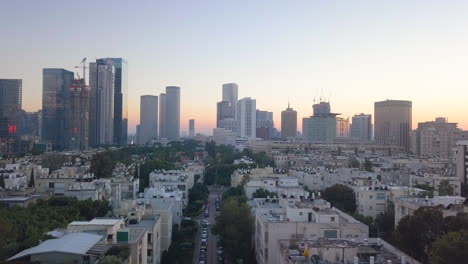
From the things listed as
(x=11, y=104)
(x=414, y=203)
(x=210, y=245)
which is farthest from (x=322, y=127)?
(x=414, y=203)

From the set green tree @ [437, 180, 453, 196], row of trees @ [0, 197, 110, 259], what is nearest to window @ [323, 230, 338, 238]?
row of trees @ [0, 197, 110, 259]

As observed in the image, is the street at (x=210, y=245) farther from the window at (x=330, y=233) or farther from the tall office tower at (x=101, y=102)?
the tall office tower at (x=101, y=102)

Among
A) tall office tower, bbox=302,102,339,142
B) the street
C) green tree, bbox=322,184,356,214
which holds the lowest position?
the street

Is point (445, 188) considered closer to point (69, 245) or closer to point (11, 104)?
point (69, 245)

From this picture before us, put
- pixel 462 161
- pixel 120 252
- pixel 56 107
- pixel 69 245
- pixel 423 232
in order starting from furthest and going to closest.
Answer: pixel 56 107 → pixel 462 161 → pixel 423 232 → pixel 120 252 → pixel 69 245

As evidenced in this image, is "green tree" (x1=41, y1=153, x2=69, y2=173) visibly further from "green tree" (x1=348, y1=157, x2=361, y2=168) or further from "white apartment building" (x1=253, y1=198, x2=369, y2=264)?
"white apartment building" (x1=253, y1=198, x2=369, y2=264)

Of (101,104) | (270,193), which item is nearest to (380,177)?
(270,193)
